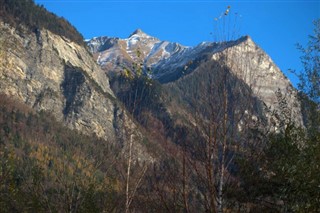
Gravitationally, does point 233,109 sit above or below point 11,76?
below

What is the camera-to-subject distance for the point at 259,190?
1253 centimetres

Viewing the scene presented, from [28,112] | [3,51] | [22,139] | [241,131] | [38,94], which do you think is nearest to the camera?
[241,131]

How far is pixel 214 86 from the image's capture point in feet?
27.3

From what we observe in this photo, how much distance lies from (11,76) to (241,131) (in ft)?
600

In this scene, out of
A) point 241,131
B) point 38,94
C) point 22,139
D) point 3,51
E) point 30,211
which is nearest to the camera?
point 241,131

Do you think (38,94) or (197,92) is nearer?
(197,92)

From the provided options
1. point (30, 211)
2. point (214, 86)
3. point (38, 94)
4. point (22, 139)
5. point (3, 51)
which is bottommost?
point (30, 211)

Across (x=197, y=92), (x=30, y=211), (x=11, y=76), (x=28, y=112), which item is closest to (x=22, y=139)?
(x=28, y=112)

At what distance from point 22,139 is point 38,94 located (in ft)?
143

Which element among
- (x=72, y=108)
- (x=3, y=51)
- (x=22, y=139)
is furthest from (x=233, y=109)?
(x=72, y=108)

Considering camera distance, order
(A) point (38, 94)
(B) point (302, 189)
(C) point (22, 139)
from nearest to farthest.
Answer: (B) point (302, 189), (C) point (22, 139), (A) point (38, 94)

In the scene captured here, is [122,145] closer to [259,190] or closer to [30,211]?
[259,190]

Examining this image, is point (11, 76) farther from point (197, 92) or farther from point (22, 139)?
point (197, 92)

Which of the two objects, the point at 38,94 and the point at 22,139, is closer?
the point at 22,139
